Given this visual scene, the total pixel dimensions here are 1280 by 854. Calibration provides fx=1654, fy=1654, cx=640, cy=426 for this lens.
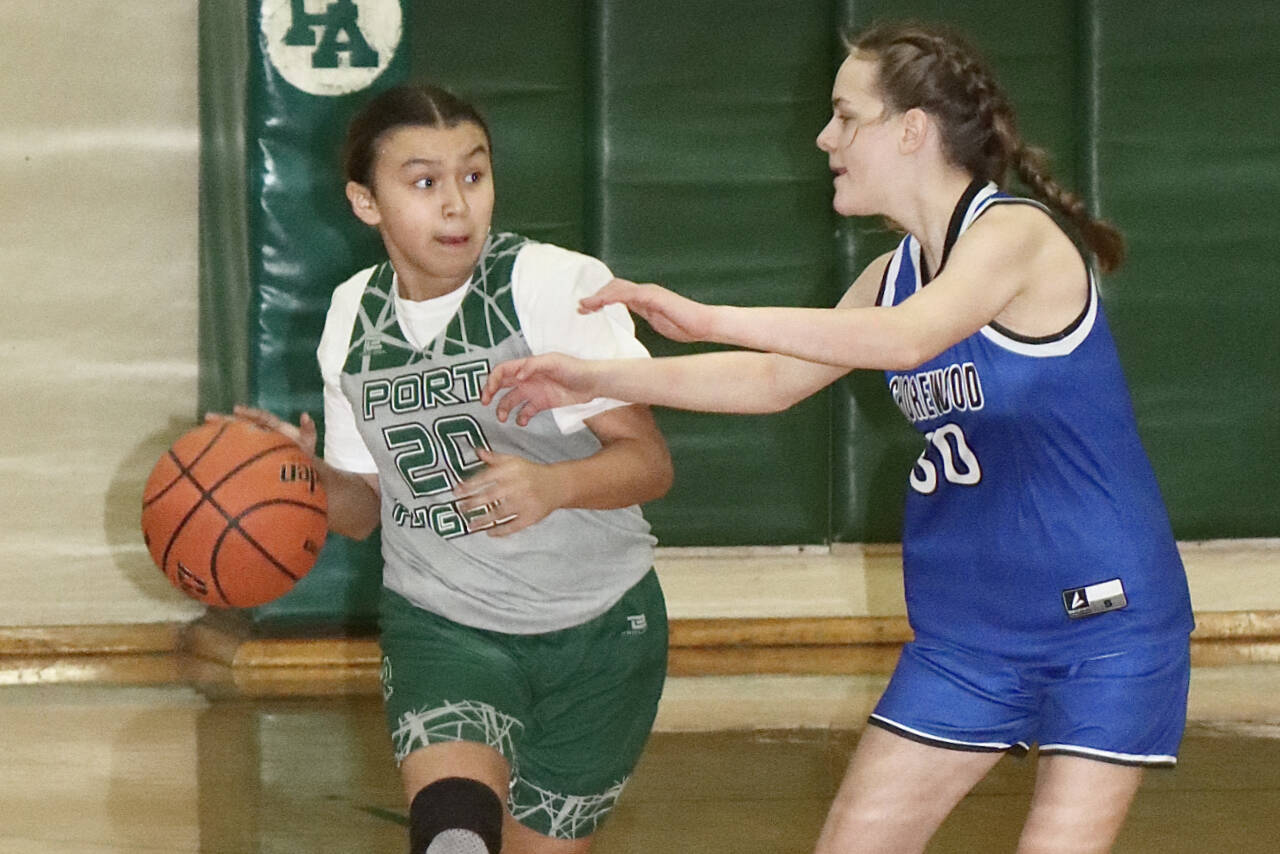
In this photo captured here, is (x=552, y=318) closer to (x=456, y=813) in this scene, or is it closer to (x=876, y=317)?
(x=876, y=317)

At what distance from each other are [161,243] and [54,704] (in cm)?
161

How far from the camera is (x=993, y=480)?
2.32 m

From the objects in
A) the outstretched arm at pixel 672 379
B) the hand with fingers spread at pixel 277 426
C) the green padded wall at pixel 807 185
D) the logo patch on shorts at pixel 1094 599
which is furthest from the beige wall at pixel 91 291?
the logo patch on shorts at pixel 1094 599

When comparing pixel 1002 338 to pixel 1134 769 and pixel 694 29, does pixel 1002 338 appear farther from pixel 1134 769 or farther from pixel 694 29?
pixel 694 29

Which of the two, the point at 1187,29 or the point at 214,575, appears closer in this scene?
the point at 214,575

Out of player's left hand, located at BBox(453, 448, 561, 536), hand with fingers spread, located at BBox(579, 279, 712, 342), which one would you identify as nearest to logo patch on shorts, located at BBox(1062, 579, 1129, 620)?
hand with fingers spread, located at BBox(579, 279, 712, 342)

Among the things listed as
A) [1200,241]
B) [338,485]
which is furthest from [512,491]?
[1200,241]

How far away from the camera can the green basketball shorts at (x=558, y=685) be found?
2.53m

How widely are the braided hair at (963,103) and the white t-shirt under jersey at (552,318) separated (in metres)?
0.53

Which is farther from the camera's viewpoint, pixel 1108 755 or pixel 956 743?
pixel 956 743

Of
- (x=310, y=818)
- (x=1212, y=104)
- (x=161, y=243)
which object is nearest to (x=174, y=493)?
(x=310, y=818)

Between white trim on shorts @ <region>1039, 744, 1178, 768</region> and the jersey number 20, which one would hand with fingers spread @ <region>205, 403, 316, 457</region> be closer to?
the jersey number 20

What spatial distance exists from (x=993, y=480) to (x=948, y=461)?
0.25ft

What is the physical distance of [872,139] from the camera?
2348 millimetres
